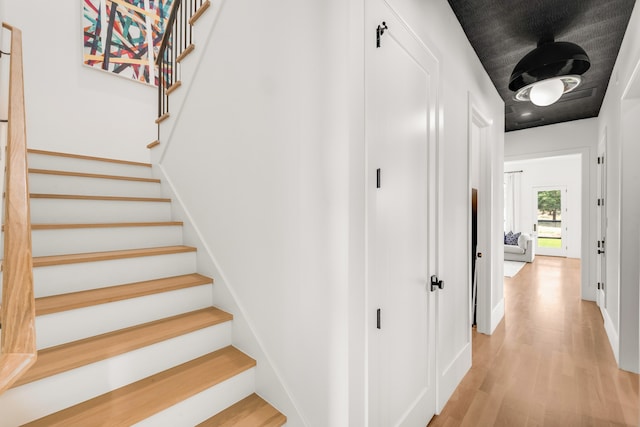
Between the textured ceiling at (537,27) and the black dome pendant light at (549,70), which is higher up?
the textured ceiling at (537,27)

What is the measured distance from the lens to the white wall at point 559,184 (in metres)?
8.21

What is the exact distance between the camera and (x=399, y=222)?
1.50 m

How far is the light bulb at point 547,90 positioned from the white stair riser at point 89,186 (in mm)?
3599

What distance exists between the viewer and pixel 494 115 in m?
3.35

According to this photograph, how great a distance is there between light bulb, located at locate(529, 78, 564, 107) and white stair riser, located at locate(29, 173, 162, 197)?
11.8ft

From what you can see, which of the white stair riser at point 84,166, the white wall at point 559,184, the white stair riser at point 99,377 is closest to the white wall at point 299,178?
the white stair riser at point 99,377

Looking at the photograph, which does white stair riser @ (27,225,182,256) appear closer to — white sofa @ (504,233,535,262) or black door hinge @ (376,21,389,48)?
black door hinge @ (376,21,389,48)

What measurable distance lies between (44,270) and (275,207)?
1.26 m

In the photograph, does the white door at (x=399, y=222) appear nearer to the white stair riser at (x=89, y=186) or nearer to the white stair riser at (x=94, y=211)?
the white stair riser at (x=94, y=211)

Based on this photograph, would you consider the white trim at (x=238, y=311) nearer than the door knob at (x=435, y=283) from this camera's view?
Yes

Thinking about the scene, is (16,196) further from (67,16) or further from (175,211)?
(67,16)

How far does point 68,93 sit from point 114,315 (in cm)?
298

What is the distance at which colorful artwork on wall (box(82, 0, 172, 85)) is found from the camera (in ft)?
10.5

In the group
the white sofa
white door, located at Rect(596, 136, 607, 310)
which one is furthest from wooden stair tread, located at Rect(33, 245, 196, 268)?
the white sofa
